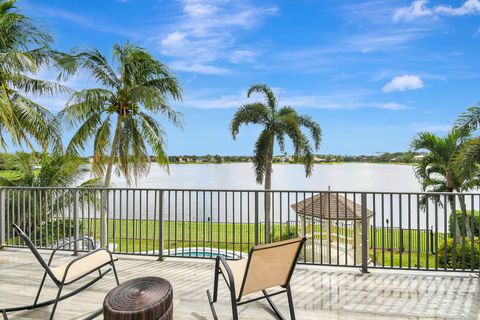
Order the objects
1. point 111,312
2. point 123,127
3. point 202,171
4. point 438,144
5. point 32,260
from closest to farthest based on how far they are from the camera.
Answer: point 111,312 < point 32,260 < point 123,127 < point 438,144 < point 202,171

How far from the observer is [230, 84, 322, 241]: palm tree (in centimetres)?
1442

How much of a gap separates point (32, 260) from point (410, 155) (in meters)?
15.0

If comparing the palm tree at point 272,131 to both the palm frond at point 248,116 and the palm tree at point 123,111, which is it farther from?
the palm tree at point 123,111

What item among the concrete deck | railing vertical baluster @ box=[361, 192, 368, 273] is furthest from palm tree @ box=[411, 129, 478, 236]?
the concrete deck

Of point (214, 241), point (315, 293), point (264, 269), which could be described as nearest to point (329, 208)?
point (315, 293)

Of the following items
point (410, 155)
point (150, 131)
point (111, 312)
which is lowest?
point (111, 312)

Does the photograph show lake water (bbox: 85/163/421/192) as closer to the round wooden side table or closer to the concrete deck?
the concrete deck

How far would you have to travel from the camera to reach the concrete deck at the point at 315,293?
2838mm

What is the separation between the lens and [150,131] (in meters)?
12.5

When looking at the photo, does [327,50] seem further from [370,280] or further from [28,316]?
[28,316]

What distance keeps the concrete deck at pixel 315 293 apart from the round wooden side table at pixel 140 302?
0.62m

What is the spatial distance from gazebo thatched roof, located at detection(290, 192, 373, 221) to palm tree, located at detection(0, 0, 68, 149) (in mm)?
9489

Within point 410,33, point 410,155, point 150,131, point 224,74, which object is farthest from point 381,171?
point 224,74

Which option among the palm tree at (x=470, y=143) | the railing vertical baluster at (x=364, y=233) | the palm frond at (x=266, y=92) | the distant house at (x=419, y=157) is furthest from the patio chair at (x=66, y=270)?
the distant house at (x=419, y=157)
